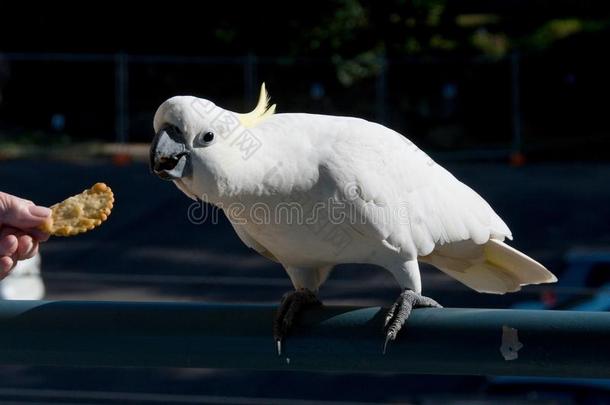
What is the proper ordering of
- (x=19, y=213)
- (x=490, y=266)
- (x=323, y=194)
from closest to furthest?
(x=19, y=213) → (x=323, y=194) → (x=490, y=266)

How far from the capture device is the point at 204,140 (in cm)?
262

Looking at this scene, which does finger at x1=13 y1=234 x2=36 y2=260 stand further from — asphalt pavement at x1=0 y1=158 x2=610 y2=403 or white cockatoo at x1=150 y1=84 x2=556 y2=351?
asphalt pavement at x1=0 y1=158 x2=610 y2=403

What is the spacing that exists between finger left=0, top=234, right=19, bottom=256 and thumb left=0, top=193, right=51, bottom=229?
0.03 metres

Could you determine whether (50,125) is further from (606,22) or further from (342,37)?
(606,22)

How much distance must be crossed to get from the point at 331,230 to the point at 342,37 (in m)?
14.6

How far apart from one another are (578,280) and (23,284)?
13.4 feet

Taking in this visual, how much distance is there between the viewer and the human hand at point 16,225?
2338 millimetres

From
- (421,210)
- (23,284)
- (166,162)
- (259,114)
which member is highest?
(259,114)

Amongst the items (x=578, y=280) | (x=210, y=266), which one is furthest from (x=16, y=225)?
(x=210, y=266)

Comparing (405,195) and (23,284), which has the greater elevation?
(405,195)

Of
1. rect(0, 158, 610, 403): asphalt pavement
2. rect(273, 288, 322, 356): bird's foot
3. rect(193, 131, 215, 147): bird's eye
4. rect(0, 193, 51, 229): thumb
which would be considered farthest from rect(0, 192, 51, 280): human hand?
rect(0, 158, 610, 403): asphalt pavement

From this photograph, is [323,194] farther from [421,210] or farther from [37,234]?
[37,234]

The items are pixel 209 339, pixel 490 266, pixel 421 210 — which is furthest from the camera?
pixel 490 266

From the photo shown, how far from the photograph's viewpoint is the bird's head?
2582 millimetres
